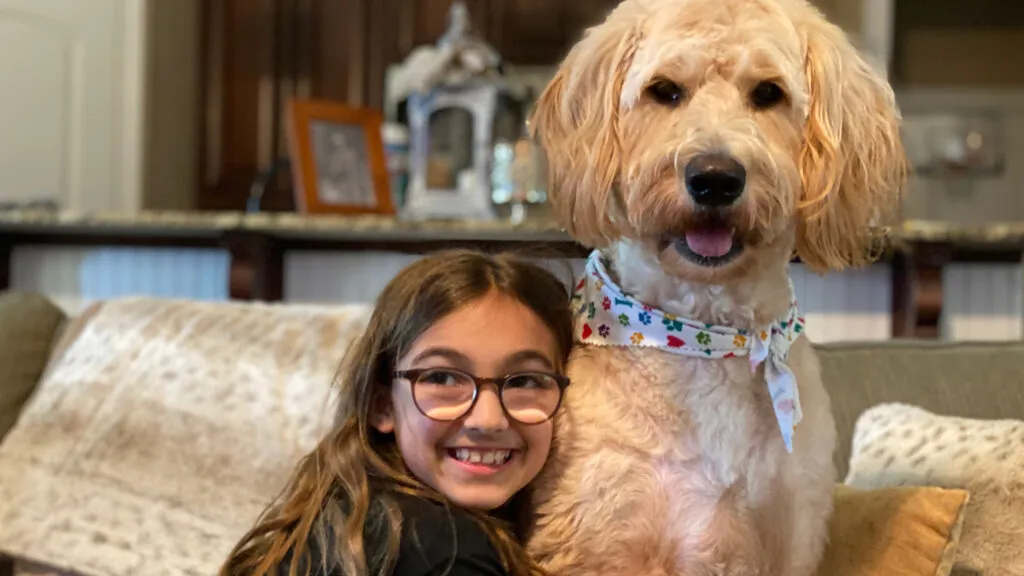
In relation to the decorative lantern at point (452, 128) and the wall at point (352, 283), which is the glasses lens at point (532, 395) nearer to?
the wall at point (352, 283)

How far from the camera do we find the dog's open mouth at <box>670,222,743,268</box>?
95cm

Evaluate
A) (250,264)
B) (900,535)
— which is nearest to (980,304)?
(900,535)

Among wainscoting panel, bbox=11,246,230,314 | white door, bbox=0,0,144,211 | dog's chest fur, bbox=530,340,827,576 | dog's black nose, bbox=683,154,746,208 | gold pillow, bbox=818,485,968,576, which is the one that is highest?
white door, bbox=0,0,144,211

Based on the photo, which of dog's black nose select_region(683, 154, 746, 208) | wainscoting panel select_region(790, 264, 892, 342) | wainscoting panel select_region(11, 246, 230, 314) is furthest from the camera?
wainscoting panel select_region(11, 246, 230, 314)

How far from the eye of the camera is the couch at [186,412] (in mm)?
1482

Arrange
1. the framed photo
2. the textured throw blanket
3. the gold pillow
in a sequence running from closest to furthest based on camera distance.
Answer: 1. the gold pillow
2. the textured throw blanket
3. the framed photo

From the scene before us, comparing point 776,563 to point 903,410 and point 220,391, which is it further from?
point 220,391

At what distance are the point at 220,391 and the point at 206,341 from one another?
11cm

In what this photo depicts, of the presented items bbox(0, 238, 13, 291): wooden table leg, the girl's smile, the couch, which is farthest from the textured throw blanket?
bbox(0, 238, 13, 291): wooden table leg

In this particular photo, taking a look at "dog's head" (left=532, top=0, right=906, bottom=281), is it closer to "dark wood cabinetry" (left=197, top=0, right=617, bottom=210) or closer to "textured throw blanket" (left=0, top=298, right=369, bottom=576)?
"textured throw blanket" (left=0, top=298, right=369, bottom=576)

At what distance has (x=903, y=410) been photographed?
1.45 metres

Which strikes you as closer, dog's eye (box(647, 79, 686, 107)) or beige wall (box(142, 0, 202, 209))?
dog's eye (box(647, 79, 686, 107))

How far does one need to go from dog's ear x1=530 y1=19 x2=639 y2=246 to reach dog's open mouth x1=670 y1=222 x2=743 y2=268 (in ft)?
0.32

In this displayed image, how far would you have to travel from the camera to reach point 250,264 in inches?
89.4
